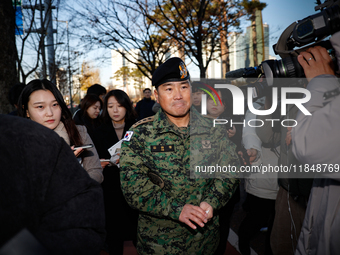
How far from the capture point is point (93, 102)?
4.01m

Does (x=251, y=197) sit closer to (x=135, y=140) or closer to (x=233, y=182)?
(x=233, y=182)

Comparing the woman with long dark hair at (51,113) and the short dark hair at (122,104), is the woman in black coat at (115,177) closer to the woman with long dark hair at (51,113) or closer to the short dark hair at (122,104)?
the short dark hair at (122,104)

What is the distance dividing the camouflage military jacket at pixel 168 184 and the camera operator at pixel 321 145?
21.8 inches

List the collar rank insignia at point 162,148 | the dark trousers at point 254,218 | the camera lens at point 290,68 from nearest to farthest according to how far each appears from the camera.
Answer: the camera lens at point 290,68 < the collar rank insignia at point 162,148 < the dark trousers at point 254,218

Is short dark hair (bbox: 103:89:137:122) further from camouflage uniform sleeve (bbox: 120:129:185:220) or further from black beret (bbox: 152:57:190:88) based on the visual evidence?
camouflage uniform sleeve (bbox: 120:129:185:220)

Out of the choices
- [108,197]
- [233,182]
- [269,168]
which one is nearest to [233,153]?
[233,182]

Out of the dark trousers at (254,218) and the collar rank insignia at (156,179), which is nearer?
the collar rank insignia at (156,179)

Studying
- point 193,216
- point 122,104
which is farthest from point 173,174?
point 122,104

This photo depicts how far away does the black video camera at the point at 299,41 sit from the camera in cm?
123

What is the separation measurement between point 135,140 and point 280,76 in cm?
103

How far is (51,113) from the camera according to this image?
1941 millimetres

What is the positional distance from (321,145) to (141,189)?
104 centimetres

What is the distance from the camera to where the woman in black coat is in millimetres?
2609

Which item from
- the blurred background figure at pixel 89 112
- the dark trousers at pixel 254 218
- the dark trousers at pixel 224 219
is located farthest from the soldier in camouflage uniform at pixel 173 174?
the blurred background figure at pixel 89 112
